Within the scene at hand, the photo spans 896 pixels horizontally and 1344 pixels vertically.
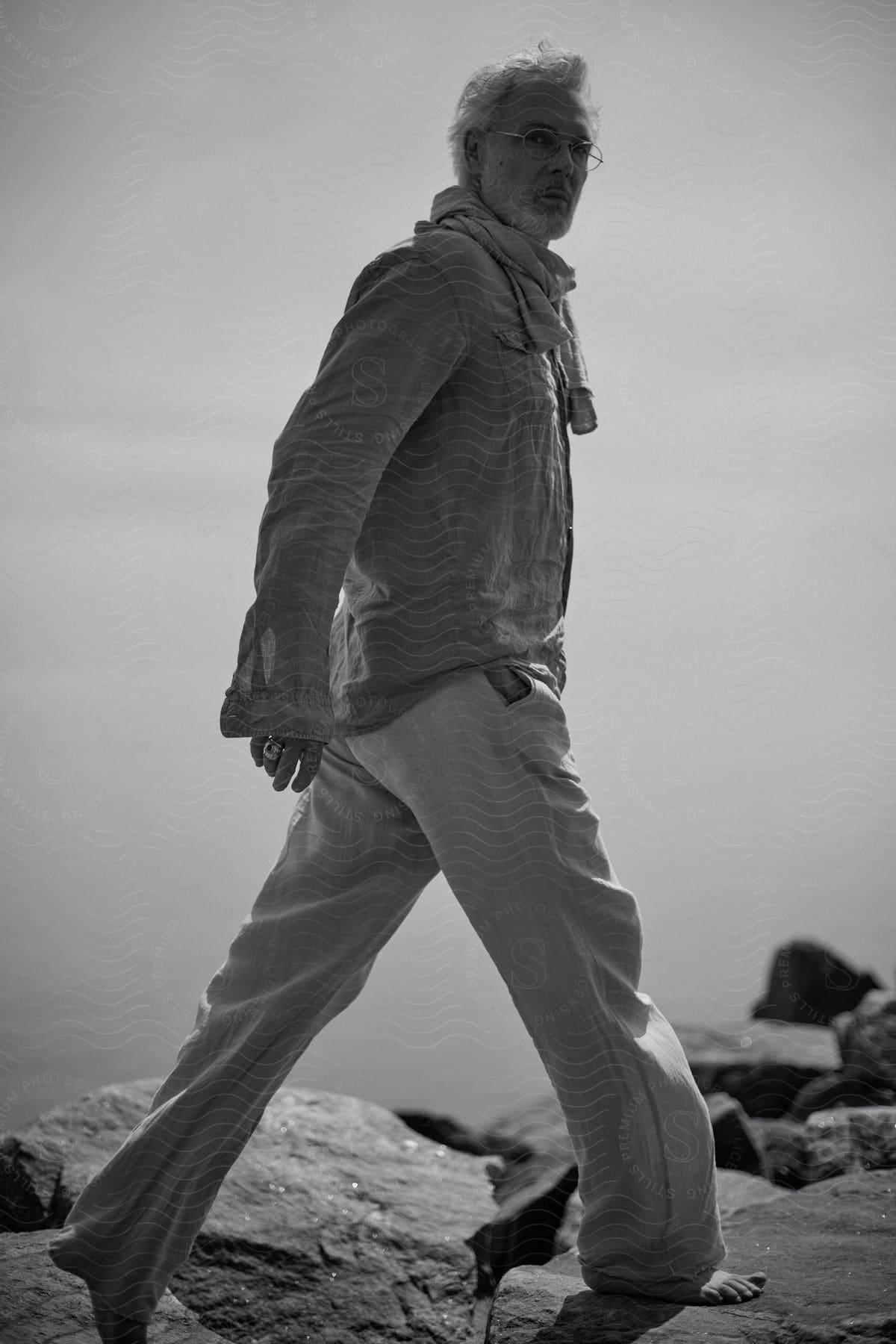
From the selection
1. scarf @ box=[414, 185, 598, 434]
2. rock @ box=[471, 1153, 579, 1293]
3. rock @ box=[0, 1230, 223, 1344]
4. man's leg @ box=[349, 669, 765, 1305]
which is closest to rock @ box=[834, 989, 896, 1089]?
rock @ box=[471, 1153, 579, 1293]

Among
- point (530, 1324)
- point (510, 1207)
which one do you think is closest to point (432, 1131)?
point (510, 1207)

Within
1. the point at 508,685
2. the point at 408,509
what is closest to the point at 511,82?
the point at 408,509

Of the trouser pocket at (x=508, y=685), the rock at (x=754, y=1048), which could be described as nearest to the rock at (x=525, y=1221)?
the trouser pocket at (x=508, y=685)

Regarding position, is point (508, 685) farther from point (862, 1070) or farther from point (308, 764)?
point (862, 1070)

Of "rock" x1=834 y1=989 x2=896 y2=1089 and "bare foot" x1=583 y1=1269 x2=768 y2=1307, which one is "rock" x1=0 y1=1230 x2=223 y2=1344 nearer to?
"bare foot" x1=583 y1=1269 x2=768 y2=1307

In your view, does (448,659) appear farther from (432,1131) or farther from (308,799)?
(432,1131)

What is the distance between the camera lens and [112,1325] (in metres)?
2.07

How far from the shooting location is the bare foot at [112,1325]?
6.79ft

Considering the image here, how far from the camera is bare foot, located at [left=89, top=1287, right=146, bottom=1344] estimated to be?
2.07m

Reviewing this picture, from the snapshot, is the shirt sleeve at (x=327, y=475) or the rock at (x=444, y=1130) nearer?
the shirt sleeve at (x=327, y=475)

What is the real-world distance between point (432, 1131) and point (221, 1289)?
178 cm

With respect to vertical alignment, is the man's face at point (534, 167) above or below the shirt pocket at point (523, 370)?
above

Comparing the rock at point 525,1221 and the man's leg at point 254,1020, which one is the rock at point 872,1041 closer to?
the rock at point 525,1221

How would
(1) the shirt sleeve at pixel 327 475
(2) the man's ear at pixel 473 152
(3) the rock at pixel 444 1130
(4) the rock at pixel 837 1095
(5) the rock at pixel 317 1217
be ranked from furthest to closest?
1. (4) the rock at pixel 837 1095
2. (3) the rock at pixel 444 1130
3. (5) the rock at pixel 317 1217
4. (2) the man's ear at pixel 473 152
5. (1) the shirt sleeve at pixel 327 475
